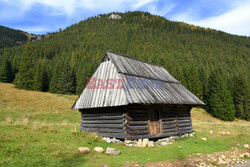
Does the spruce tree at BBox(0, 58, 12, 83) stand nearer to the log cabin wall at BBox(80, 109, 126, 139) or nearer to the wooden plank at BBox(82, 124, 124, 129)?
the log cabin wall at BBox(80, 109, 126, 139)

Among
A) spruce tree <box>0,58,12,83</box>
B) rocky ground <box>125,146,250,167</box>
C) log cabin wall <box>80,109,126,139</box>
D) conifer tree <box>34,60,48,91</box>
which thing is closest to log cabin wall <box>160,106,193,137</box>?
log cabin wall <box>80,109,126,139</box>

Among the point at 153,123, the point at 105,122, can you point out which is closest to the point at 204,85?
the point at 153,123

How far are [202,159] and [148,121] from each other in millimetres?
4881

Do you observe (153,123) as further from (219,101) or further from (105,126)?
(219,101)

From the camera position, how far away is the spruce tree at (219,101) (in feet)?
122

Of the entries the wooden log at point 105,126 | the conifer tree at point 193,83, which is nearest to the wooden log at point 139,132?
the wooden log at point 105,126

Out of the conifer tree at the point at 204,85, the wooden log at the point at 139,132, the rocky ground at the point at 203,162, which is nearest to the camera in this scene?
the rocky ground at the point at 203,162

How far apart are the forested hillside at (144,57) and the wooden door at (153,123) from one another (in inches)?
1227

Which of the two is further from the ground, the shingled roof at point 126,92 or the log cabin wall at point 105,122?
the shingled roof at point 126,92

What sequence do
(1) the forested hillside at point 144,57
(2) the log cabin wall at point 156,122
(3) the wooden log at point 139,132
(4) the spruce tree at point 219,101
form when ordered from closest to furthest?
(3) the wooden log at point 139,132 < (2) the log cabin wall at point 156,122 < (4) the spruce tree at point 219,101 < (1) the forested hillside at point 144,57

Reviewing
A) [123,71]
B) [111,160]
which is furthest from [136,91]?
[111,160]

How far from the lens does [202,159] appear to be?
7781mm

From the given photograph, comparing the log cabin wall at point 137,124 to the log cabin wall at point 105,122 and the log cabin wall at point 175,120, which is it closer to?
the log cabin wall at point 105,122

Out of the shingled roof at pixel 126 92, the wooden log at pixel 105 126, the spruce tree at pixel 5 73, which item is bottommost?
the wooden log at pixel 105 126
